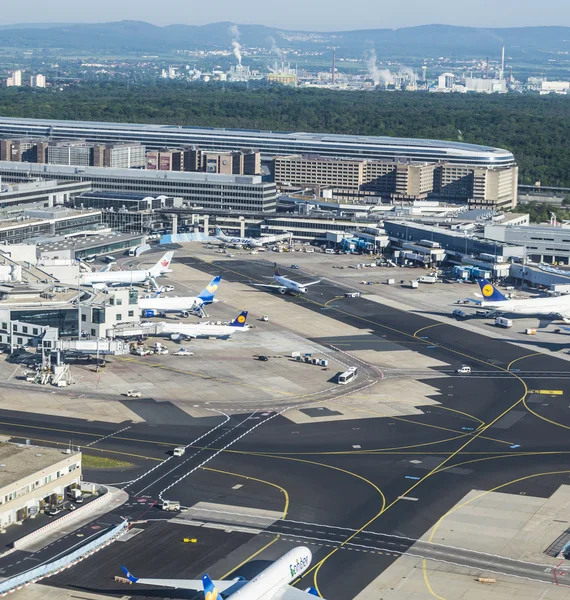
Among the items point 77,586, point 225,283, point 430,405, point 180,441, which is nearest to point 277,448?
point 180,441

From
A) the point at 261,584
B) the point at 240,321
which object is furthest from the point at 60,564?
the point at 240,321

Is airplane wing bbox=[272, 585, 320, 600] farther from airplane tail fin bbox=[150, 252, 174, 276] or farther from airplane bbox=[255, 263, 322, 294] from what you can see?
airplane tail fin bbox=[150, 252, 174, 276]

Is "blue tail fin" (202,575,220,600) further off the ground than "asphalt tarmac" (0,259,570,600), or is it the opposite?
"blue tail fin" (202,575,220,600)

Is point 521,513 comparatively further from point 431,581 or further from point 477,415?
point 477,415

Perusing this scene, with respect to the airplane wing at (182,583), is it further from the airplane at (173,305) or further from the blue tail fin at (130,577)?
the airplane at (173,305)

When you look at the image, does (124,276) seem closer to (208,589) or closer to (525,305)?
(525,305)

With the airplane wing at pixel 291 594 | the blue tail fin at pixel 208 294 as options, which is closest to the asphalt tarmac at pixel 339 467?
the airplane wing at pixel 291 594

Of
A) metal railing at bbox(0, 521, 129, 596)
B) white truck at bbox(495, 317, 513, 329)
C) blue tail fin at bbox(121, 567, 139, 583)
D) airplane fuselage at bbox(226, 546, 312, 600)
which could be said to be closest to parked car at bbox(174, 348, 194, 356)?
white truck at bbox(495, 317, 513, 329)
